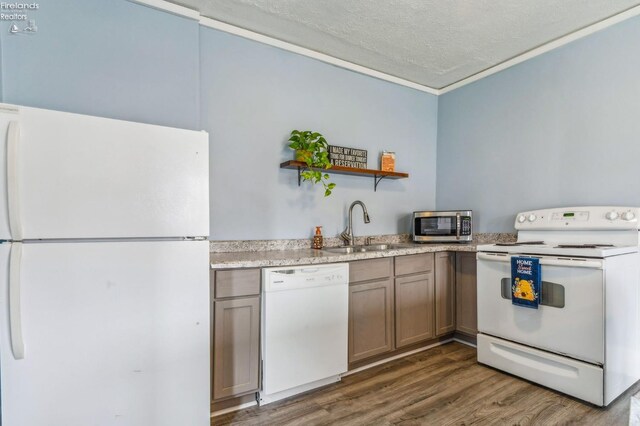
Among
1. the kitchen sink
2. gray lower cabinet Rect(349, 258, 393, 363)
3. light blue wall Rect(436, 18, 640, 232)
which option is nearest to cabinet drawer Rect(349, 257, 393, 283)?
gray lower cabinet Rect(349, 258, 393, 363)

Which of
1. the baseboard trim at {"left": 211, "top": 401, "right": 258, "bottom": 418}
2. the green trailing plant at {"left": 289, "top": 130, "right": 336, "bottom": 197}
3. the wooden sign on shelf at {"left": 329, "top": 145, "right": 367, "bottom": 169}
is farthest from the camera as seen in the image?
the wooden sign on shelf at {"left": 329, "top": 145, "right": 367, "bottom": 169}

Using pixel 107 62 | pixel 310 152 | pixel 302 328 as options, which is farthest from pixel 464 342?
pixel 107 62

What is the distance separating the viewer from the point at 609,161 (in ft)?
7.71

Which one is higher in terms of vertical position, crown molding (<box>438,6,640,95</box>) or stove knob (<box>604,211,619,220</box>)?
crown molding (<box>438,6,640,95</box>)

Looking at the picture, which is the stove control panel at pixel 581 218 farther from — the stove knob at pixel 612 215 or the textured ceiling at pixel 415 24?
the textured ceiling at pixel 415 24

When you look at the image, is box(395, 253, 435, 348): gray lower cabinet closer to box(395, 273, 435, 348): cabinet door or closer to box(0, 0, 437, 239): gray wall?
box(395, 273, 435, 348): cabinet door

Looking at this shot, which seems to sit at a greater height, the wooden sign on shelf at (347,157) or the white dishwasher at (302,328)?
the wooden sign on shelf at (347,157)

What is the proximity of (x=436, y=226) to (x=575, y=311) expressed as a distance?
4.22 feet

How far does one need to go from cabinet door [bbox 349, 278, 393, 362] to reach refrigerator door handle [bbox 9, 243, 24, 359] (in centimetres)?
171

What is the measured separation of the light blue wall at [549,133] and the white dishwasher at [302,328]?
1864mm

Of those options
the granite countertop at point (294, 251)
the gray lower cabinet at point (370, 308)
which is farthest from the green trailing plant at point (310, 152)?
the gray lower cabinet at point (370, 308)

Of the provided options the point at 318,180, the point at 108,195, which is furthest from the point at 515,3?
the point at 108,195

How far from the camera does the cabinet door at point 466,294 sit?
2.80 meters

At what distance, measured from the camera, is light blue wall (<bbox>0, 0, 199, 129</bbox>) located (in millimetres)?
1756
